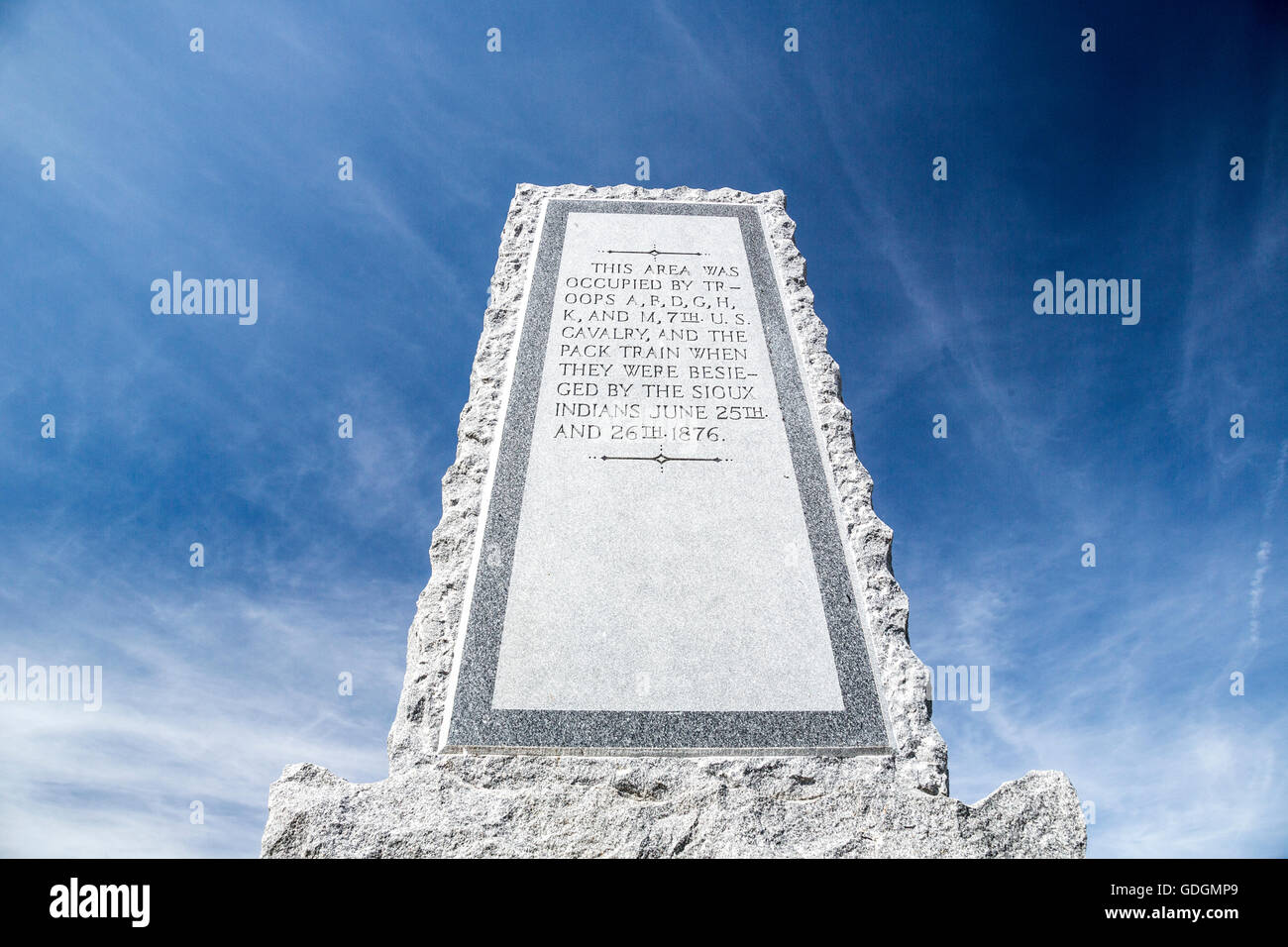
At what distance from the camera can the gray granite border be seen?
3.46 meters

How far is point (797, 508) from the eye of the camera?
167 inches

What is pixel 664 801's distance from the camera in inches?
130

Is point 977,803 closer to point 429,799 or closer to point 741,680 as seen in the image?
point 741,680

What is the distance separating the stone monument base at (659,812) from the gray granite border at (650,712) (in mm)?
74

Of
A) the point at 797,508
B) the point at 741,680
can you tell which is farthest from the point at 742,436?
the point at 741,680

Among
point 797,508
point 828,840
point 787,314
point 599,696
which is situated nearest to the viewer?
point 828,840

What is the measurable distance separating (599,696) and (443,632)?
0.87 meters

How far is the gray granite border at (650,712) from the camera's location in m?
3.46

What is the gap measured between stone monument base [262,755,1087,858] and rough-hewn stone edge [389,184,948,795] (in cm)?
20

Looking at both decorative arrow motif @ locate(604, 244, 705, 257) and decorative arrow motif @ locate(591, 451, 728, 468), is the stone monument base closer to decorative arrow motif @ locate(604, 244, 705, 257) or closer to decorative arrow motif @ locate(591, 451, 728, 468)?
decorative arrow motif @ locate(591, 451, 728, 468)

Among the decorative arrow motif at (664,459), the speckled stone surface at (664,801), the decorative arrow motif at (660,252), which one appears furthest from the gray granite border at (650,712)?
the decorative arrow motif at (660,252)

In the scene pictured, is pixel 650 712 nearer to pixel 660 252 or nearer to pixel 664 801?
pixel 664 801

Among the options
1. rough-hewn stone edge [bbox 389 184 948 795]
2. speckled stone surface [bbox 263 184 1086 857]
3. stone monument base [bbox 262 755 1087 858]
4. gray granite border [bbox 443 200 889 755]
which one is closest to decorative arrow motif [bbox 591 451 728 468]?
gray granite border [bbox 443 200 889 755]

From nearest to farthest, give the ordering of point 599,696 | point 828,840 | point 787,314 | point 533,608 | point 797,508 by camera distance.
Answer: point 828,840 < point 599,696 < point 533,608 < point 797,508 < point 787,314
